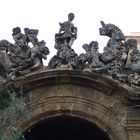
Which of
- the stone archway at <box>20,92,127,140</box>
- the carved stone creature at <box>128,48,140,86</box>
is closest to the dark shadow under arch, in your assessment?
the stone archway at <box>20,92,127,140</box>

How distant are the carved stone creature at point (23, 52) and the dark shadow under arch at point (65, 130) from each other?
1.47 meters

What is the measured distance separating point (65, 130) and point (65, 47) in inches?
97.5

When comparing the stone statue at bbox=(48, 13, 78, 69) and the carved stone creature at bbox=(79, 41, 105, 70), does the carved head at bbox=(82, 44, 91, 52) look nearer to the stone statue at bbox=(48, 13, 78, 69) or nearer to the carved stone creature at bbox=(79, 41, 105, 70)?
the carved stone creature at bbox=(79, 41, 105, 70)

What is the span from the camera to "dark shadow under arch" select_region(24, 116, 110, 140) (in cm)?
1401

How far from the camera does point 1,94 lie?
13508 millimetres

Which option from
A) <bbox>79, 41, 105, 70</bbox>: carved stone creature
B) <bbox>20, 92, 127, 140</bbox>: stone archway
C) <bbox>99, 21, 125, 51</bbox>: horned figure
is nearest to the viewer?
<bbox>20, 92, 127, 140</bbox>: stone archway

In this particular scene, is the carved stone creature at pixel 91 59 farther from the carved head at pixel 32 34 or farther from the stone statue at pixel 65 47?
the carved head at pixel 32 34

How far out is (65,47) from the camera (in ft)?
47.0

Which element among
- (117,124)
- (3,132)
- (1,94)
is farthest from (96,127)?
(3,132)

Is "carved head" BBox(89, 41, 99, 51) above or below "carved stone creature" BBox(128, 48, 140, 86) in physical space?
above

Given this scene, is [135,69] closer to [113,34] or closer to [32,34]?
[113,34]

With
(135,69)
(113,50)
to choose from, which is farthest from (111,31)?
(135,69)

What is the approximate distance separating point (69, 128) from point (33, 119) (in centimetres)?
174

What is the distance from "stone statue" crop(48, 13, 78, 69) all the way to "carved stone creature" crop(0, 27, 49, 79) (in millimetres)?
367
